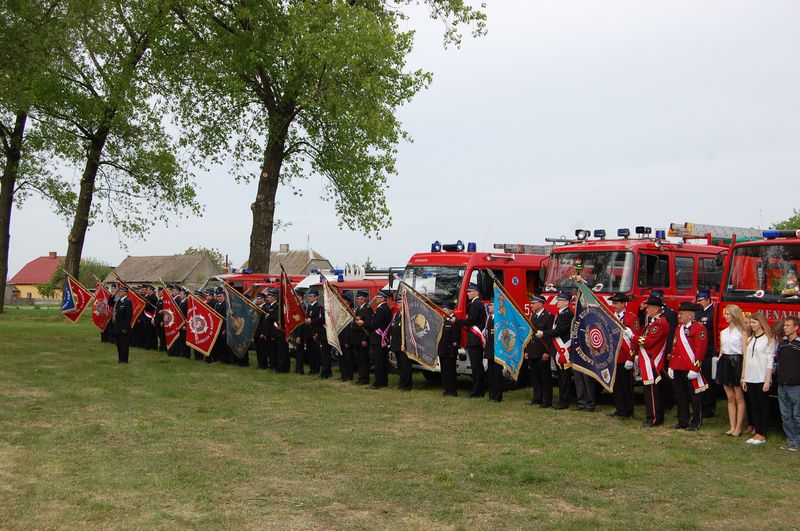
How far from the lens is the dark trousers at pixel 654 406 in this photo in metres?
11.3

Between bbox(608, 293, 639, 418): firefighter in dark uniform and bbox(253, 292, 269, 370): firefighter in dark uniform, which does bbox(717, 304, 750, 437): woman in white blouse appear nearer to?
bbox(608, 293, 639, 418): firefighter in dark uniform

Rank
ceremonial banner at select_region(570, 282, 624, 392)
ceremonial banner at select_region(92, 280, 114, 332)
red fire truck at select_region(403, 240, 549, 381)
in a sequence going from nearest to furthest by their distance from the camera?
ceremonial banner at select_region(570, 282, 624, 392)
red fire truck at select_region(403, 240, 549, 381)
ceremonial banner at select_region(92, 280, 114, 332)

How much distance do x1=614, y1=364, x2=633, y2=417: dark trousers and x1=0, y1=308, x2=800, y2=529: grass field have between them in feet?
0.89

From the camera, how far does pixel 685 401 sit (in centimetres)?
1098

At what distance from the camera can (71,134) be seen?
31.3 meters

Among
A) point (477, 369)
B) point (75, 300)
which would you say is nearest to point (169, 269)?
point (75, 300)

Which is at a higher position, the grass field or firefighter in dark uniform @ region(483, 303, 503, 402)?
firefighter in dark uniform @ region(483, 303, 503, 402)

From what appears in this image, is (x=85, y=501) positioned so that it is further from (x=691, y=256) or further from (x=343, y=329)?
(x=691, y=256)

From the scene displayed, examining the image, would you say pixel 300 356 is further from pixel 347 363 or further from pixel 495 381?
pixel 495 381

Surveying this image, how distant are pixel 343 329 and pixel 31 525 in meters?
9.86

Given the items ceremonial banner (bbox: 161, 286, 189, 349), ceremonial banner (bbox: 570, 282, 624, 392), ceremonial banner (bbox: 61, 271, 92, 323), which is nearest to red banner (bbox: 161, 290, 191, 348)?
ceremonial banner (bbox: 161, 286, 189, 349)

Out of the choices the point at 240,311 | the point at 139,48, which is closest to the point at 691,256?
the point at 240,311

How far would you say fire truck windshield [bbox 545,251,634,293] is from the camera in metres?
13.8

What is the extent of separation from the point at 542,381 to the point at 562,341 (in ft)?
2.44
